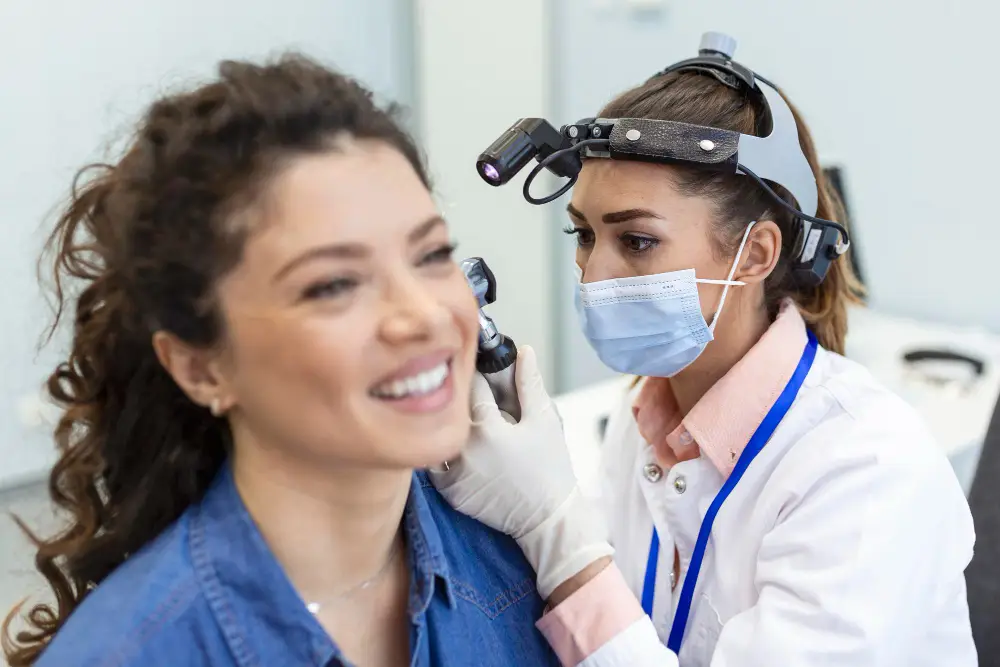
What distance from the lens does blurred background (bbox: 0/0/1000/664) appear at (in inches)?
84.8

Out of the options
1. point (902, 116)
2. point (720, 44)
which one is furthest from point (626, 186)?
point (902, 116)

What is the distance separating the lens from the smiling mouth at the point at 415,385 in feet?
2.53

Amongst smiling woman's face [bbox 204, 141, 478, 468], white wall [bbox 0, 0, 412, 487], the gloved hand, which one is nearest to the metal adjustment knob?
the gloved hand

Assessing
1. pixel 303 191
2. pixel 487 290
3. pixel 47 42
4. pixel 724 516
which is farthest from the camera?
pixel 47 42

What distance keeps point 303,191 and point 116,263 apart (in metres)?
0.20

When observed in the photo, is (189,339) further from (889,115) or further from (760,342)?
(889,115)

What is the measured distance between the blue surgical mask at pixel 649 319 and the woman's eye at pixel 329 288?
1.87 feet

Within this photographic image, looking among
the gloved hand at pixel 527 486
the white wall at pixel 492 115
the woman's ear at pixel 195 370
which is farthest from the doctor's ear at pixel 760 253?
the white wall at pixel 492 115

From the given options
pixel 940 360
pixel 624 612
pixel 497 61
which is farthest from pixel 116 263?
pixel 497 61

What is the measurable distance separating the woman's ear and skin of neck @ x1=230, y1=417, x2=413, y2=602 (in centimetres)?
6

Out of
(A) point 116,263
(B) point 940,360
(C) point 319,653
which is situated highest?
(A) point 116,263

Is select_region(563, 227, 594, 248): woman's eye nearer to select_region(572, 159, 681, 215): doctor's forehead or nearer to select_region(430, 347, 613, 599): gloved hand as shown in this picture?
select_region(572, 159, 681, 215): doctor's forehead

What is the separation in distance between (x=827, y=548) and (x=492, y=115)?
224 cm

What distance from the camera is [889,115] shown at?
231 cm
